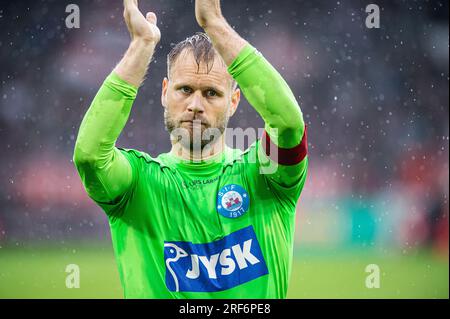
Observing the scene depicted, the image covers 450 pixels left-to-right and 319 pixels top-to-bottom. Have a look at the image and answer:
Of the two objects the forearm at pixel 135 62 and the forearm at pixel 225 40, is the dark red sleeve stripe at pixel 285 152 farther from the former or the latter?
the forearm at pixel 135 62

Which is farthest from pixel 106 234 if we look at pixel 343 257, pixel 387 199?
pixel 387 199

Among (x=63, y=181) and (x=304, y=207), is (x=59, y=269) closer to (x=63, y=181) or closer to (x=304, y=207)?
(x=63, y=181)

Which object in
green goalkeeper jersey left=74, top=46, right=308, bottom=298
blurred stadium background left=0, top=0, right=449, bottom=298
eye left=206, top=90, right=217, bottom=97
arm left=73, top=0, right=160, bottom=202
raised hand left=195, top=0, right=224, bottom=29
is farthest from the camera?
blurred stadium background left=0, top=0, right=449, bottom=298

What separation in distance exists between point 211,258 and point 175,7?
17.0 feet

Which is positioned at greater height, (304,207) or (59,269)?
(304,207)

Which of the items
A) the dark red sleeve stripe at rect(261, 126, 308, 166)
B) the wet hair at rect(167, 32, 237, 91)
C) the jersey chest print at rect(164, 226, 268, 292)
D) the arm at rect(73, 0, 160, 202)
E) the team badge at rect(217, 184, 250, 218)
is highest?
the wet hair at rect(167, 32, 237, 91)

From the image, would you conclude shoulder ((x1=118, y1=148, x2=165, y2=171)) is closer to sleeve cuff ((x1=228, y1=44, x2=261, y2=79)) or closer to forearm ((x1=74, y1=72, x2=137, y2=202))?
forearm ((x1=74, y1=72, x2=137, y2=202))

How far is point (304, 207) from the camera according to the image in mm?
7816

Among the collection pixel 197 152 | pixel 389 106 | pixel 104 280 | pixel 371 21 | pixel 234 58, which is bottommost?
pixel 104 280

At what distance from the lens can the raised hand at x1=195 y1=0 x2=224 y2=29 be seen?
6.47ft

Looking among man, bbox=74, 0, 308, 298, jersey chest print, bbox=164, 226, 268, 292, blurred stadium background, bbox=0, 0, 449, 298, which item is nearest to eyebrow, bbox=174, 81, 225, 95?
man, bbox=74, 0, 308, 298

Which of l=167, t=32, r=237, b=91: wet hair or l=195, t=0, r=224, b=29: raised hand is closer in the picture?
l=195, t=0, r=224, b=29: raised hand

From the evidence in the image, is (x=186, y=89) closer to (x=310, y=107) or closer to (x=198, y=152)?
(x=198, y=152)

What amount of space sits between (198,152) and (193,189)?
15 cm
